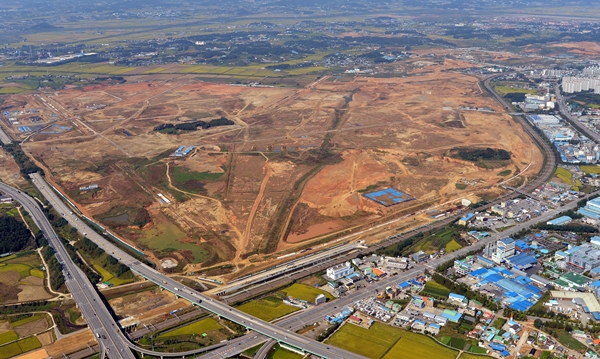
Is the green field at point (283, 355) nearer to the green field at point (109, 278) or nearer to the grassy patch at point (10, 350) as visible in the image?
the green field at point (109, 278)

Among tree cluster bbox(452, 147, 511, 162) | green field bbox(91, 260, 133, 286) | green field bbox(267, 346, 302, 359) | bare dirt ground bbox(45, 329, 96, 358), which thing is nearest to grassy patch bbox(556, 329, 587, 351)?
green field bbox(267, 346, 302, 359)

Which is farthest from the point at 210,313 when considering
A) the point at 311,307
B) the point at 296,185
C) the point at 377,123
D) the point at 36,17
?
the point at 36,17

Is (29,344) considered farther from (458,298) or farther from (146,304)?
(458,298)

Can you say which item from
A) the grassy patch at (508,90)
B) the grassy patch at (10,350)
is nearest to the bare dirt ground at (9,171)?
the grassy patch at (10,350)

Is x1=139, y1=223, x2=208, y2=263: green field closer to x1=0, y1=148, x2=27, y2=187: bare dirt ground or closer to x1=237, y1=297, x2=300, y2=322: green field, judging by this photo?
x1=237, y1=297, x2=300, y2=322: green field

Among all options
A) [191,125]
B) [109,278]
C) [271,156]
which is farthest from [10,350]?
[191,125]
